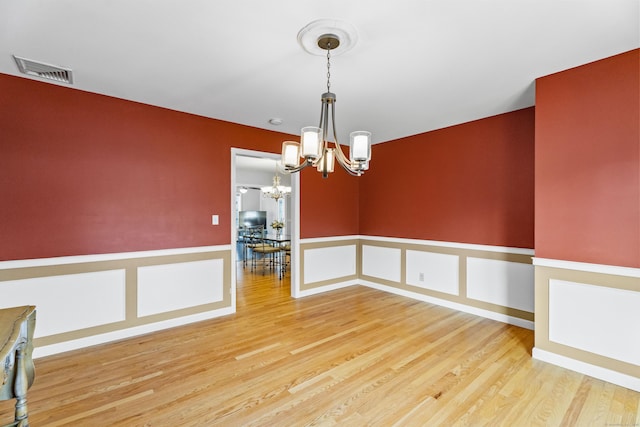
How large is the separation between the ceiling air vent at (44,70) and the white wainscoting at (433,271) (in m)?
4.48

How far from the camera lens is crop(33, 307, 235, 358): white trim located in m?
2.70

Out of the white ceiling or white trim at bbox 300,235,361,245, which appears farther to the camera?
white trim at bbox 300,235,361,245

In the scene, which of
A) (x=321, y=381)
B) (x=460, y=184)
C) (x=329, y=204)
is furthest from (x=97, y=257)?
(x=460, y=184)

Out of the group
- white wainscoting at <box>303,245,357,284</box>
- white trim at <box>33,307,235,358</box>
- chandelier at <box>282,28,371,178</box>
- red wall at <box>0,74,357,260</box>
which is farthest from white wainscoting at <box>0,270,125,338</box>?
white wainscoting at <box>303,245,357,284</box>

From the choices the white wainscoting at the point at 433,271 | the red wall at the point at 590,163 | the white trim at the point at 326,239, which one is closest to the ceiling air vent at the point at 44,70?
the white trim at the point at 326,239

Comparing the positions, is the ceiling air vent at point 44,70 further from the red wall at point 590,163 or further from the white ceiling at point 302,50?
the red wall at point 590,163

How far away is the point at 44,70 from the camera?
2.48m

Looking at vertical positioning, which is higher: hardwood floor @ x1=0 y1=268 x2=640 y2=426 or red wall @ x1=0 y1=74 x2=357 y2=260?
red wall @ x1=0 y1=74 x2=357 y2=260

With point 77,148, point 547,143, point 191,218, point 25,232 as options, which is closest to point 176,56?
point 77,148

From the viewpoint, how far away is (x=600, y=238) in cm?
234

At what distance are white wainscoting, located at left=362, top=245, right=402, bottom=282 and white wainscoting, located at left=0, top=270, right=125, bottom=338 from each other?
357 cm

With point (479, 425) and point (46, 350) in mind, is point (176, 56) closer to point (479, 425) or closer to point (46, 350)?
point (46, 350)

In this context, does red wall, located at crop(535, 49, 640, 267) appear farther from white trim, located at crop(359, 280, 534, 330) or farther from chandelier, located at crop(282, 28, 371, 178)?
chandelier, located at crop(282, 28, 371, 178)

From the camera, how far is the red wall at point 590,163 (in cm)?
221
